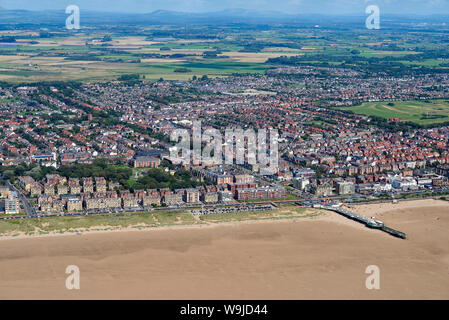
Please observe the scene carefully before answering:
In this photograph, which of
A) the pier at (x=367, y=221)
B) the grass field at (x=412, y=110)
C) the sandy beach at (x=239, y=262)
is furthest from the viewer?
the grass field at (x=412, y=110)

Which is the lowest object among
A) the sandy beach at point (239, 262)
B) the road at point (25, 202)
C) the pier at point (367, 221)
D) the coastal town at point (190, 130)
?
the sandy beach at point (239, 262)

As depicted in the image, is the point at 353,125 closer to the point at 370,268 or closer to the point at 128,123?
the point at 128,123

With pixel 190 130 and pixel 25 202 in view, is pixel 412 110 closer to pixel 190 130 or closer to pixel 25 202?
pixel 190 130

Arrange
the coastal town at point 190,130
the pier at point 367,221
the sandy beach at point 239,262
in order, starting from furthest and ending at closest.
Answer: the coastal town at point 190,130 < the pier at point 367,221 < the sandy beach at point 239,262

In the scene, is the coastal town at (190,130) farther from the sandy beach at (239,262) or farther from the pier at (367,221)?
the sandy beach at (239,262)

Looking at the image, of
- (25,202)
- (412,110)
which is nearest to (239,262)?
(25,202)

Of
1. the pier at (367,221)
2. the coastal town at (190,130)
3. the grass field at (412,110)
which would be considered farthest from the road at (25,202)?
the grass field at (412,110)

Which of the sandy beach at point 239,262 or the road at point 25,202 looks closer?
the sandy beach at point 239,262

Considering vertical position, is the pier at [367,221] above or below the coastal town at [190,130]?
below
